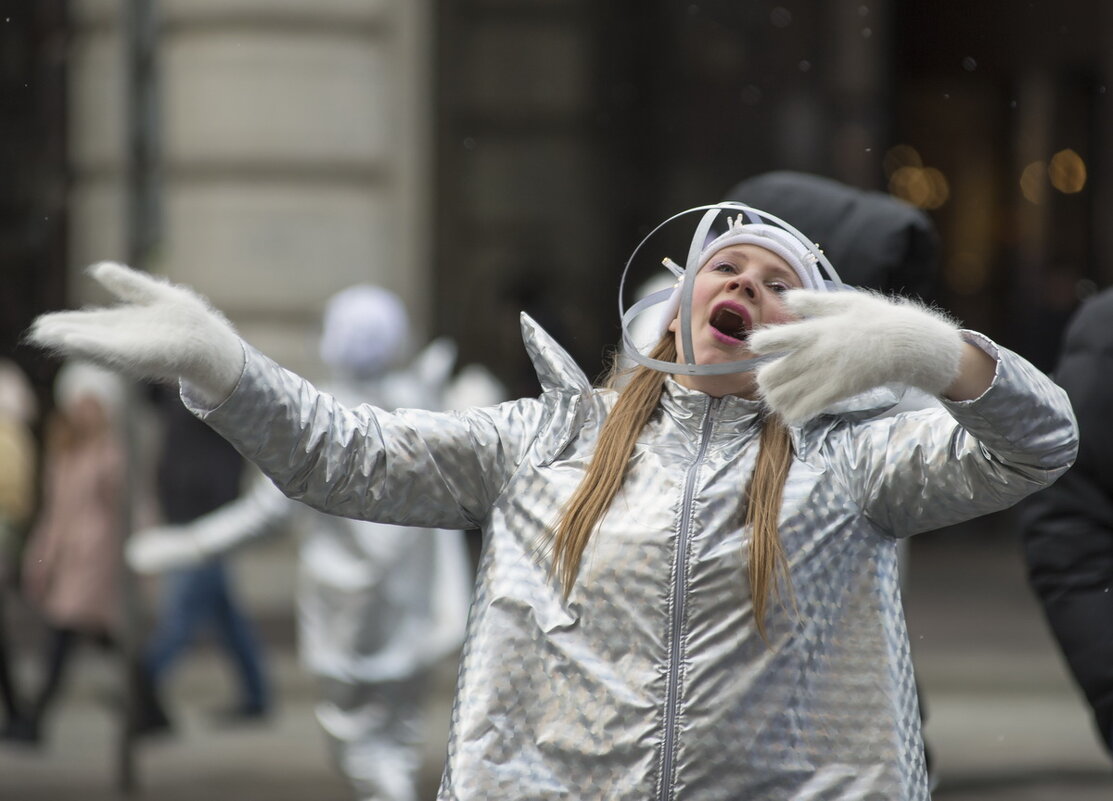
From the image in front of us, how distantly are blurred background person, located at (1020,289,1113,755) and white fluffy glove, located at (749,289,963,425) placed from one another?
1375mm

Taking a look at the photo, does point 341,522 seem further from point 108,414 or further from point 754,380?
point 754,380

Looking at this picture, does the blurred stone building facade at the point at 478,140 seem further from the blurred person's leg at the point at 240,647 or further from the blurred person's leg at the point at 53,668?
the blurred person's leg at the point at 53,668

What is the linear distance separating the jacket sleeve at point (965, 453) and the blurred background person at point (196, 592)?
19.1ft

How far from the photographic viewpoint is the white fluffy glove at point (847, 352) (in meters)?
2.23

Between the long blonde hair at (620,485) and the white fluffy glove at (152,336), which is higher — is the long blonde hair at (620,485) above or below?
below

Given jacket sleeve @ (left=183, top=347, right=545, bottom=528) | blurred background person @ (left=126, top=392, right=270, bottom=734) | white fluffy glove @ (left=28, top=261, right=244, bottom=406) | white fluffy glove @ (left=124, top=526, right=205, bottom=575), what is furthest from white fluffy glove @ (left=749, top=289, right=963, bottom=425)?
blurred background person @ (left=126, top=392, right=270, bottom=734)

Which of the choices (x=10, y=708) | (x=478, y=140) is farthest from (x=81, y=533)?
(x=478, y=140)

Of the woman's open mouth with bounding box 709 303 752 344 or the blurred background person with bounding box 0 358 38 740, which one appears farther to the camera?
the blurred background person with bounding box 0 358 38 740

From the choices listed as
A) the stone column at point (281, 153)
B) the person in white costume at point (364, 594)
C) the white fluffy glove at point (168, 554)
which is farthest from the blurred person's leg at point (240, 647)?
the stone column at point (281, 153)

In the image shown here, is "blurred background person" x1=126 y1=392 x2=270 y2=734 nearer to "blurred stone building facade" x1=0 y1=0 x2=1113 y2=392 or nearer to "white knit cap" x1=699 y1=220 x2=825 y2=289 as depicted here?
"blurred stone building facade" x1=0 y1=0 x2=1113 y2=392

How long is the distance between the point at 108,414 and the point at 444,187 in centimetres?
369

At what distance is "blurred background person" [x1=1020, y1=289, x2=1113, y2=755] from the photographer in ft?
11.5

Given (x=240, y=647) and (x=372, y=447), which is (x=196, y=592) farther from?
(x=372, y=447)

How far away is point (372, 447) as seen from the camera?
2561mm
